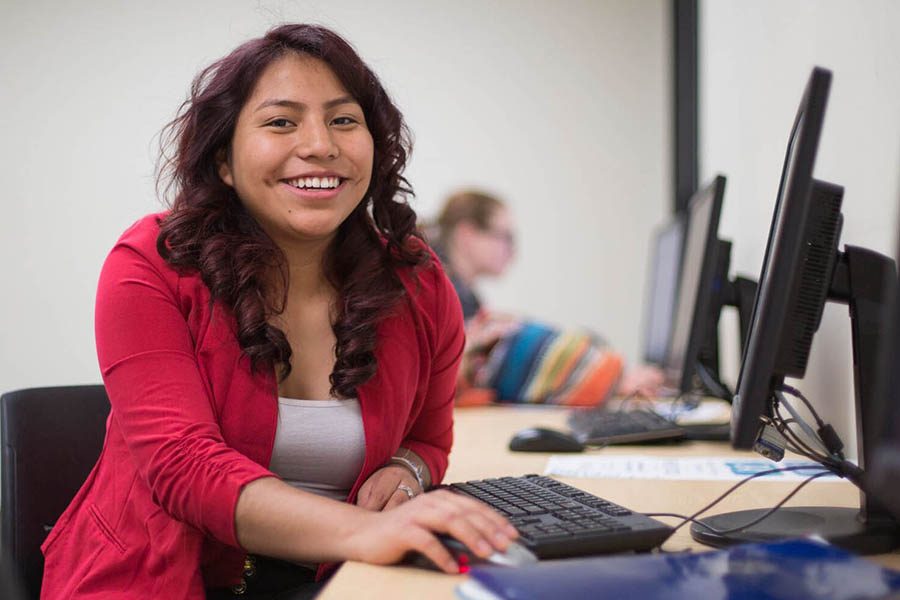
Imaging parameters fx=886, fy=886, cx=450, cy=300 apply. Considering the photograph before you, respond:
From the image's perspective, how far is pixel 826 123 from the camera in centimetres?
156

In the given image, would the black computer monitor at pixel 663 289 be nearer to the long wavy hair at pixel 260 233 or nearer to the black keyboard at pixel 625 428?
the black keyboard at pixel 625 428

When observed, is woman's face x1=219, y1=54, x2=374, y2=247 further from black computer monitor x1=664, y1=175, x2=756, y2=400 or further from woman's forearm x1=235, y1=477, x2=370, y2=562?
black computer monitor x1=664, y1=175, x2=756, y2=400

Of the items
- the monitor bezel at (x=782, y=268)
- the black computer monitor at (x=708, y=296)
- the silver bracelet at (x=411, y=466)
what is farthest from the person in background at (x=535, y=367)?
the monitor bezel at (x=782, y=268)

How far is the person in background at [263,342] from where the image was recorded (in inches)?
42.6

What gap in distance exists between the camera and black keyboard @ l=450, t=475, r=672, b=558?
33.3 inches

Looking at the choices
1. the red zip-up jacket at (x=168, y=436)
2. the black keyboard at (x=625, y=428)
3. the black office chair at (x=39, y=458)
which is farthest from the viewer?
the black keyboard at (x=625, y=428)

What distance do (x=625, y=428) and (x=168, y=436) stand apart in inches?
42.7

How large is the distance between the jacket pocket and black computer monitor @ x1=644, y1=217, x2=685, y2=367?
60.0 inches

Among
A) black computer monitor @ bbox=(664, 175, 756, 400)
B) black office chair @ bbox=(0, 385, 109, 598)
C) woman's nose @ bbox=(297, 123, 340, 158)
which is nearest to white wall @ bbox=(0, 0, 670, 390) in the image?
black computer monitor @ bbox=(664, 175, 756, 400)

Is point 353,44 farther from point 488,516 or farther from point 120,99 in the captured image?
point 120,99

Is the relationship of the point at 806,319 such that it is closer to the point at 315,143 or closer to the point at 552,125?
the point at 315,143

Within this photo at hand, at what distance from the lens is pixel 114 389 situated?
1106 millimetres

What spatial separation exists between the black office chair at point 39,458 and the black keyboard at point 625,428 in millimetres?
940

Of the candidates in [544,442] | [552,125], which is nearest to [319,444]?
[544,442]
